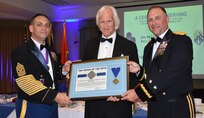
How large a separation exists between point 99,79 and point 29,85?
651 mm

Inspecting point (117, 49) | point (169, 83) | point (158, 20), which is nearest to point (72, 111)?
point (117, 49)

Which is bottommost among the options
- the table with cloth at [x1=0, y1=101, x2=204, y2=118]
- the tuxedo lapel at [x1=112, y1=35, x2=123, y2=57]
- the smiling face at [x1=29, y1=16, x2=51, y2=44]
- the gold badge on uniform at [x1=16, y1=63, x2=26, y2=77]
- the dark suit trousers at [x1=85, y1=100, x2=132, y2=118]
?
the table with cloth at [x1=0, y1=101, x2=204, y2=118]

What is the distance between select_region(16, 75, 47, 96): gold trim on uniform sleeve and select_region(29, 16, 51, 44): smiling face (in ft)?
1.40

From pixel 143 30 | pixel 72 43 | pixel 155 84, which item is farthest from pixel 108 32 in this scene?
pixel 72 43

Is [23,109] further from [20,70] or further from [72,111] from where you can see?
[72,111]

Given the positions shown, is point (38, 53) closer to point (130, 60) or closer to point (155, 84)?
point (130, 60)

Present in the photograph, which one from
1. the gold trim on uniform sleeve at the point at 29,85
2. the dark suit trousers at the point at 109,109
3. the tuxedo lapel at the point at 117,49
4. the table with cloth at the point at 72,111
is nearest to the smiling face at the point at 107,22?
the tuxedo lapel at the point at 117,49

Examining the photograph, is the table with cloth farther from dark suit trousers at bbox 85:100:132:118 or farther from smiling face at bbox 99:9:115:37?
smiling face at bbox 99:9:115:37

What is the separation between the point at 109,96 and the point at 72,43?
25.4ft

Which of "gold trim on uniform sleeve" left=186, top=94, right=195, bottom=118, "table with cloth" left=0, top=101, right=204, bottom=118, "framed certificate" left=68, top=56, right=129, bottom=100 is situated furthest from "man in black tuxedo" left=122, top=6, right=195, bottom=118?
"table with cloth" left=0, top=101, right=204, bottom=118

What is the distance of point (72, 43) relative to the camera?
9.84 meters

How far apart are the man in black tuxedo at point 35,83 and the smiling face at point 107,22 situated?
1.94 feet

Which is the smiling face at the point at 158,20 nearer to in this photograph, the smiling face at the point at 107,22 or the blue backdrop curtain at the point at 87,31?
Answer: the smiling face at the point at 107,22

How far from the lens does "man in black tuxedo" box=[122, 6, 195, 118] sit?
87.7 inches
